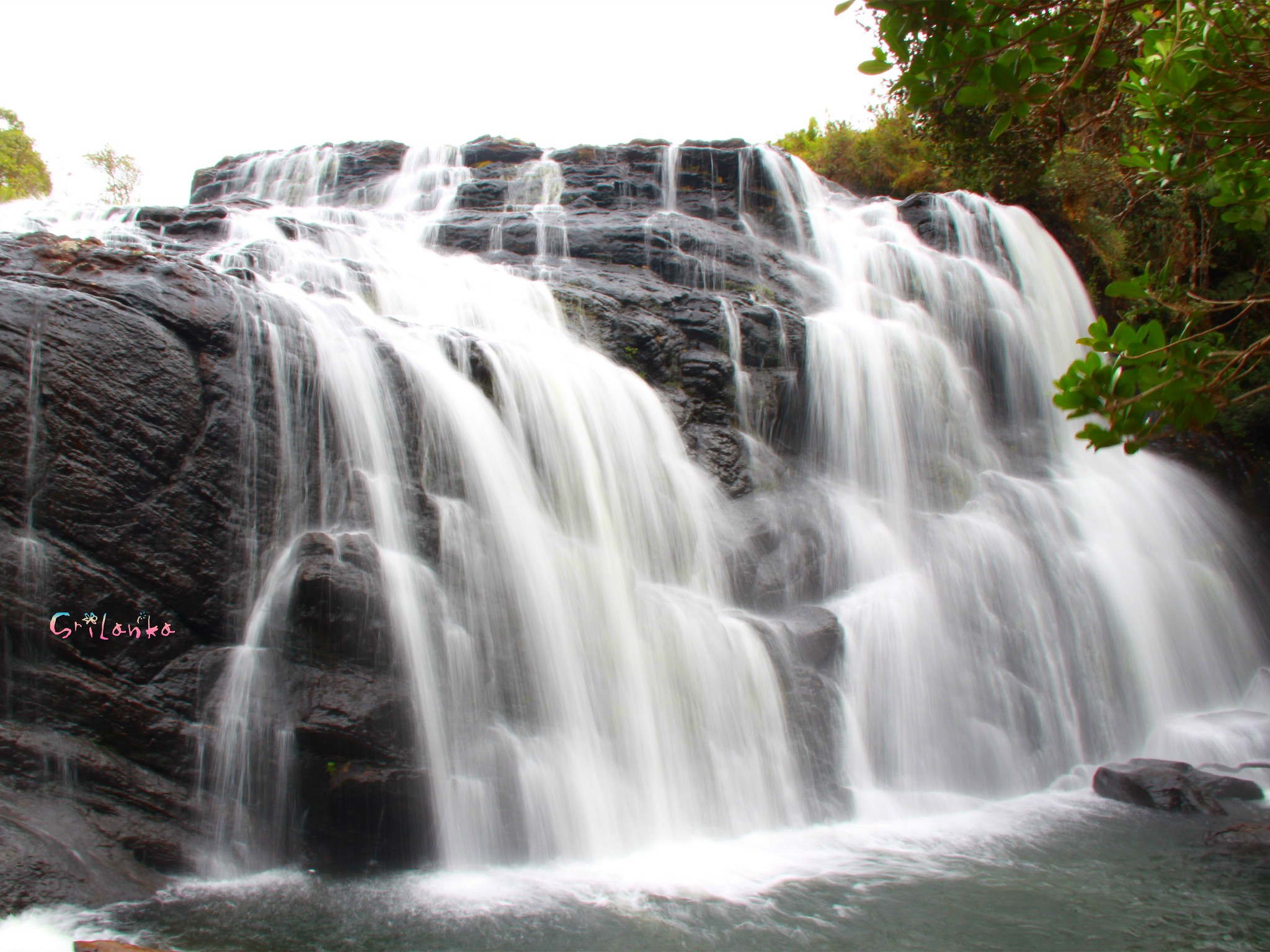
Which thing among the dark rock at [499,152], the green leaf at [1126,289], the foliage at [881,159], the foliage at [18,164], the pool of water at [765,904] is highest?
the foliage at [18,164]

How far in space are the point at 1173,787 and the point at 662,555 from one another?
5.03m

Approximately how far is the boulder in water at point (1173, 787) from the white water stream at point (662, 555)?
74cm

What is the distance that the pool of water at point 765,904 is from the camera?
4.67m

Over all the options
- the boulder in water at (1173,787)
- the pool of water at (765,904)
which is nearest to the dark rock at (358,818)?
the pool of water at (765,904)

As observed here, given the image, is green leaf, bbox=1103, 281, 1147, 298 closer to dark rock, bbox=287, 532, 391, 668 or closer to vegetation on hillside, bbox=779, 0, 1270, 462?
vegetation on hillside, bbox=779, 0, 1270, 462

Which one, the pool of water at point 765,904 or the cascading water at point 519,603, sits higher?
the cascading water at point 519,603

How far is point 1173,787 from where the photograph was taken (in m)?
7.51

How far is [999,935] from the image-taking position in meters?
5.04

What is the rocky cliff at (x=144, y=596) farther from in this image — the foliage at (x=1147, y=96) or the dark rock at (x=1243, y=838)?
the foliage at (x=1147, y=96)

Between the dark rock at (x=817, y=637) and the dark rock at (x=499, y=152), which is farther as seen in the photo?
the dark rock at (x=499, y=152)

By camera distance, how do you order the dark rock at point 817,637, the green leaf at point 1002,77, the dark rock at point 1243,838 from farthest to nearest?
the dark rock at point 817,637 < the dark rock at point 1243,838 < the green leaf at point 1002,77

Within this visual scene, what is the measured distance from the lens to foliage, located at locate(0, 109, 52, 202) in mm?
25922

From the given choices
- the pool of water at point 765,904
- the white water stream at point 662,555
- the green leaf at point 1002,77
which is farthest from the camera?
the white water stream at point 662,555

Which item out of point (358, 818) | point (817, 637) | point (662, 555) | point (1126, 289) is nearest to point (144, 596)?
point (358, 818)
